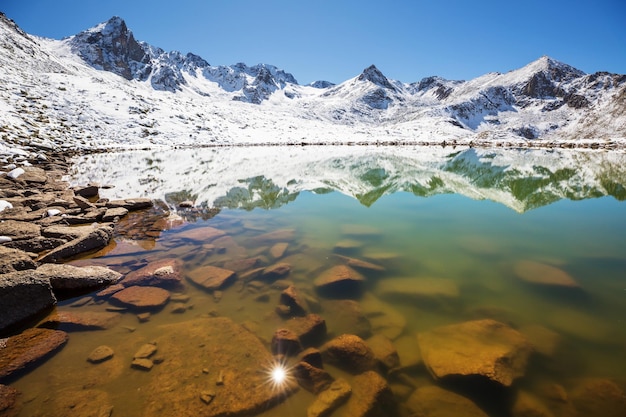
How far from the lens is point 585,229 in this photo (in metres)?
11.1

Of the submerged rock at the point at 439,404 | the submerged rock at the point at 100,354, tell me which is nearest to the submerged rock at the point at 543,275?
the submerged rock at the point at 439,404

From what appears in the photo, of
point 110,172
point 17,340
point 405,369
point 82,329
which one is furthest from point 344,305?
point 110,172

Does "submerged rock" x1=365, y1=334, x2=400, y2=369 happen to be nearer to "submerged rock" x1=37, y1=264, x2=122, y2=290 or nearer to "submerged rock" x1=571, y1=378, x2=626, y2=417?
"submerged rock" x1=571, y1=378, x2=626, y2=417

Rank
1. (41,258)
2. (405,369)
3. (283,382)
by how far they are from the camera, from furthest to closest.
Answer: (41,258) → (405,369) → (283,382)

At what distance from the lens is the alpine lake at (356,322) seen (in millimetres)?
4180

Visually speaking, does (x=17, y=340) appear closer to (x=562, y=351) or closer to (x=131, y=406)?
(x=131, y=406)

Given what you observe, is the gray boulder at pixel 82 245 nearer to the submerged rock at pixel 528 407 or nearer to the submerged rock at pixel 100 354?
the submerged rock at pixel 100 354

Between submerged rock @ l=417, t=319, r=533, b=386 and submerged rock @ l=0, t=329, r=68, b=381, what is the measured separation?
6208mm

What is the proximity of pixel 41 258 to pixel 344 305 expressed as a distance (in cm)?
853

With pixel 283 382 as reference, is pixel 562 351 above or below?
above

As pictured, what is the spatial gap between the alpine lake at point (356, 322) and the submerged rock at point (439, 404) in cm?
2

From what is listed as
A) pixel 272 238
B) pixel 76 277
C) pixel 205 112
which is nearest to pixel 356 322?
pixel 272 238

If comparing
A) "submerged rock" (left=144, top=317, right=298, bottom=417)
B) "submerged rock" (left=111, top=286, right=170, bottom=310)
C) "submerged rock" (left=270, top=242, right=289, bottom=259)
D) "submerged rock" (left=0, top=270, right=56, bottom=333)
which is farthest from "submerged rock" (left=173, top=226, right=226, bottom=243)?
"submerged rock" (left=144, top=317, right=298, bottom=417)

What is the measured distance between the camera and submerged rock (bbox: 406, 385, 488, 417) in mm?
3962
